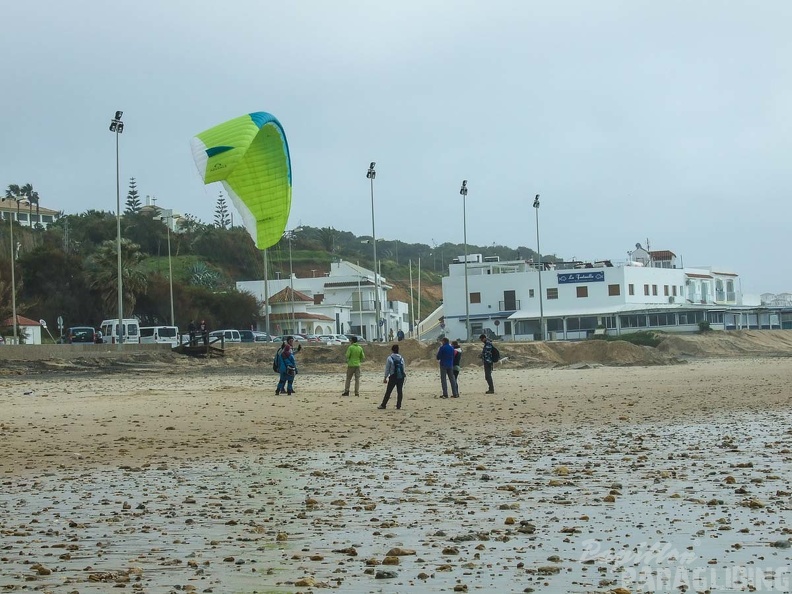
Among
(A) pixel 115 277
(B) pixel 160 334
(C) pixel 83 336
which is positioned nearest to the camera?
(C) pixel 83 336

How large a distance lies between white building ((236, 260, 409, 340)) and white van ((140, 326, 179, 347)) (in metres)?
20.7

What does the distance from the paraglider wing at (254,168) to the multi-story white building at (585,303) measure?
42.8 m

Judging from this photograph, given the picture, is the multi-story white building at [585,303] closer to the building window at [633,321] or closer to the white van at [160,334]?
the building window at [633,321]

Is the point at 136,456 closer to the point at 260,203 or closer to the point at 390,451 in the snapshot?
the point at 390,451

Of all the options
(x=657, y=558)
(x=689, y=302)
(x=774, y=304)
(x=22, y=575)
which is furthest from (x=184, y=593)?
(x=774, y=304)

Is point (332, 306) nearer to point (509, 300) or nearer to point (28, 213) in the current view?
point (509, 300)

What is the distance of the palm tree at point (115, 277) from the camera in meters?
76.1

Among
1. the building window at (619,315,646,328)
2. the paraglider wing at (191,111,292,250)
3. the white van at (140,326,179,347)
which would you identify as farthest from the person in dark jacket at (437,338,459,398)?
the building window at (619,315,646,328)

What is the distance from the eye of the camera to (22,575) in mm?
7367

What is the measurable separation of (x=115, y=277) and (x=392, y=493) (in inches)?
2735

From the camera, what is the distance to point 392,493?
430 inches

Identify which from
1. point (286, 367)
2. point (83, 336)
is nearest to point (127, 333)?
point (83, 336)

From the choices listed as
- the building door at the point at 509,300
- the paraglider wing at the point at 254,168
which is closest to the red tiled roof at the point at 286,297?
the building door at the point at 509,300

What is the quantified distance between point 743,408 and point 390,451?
31.4ft
